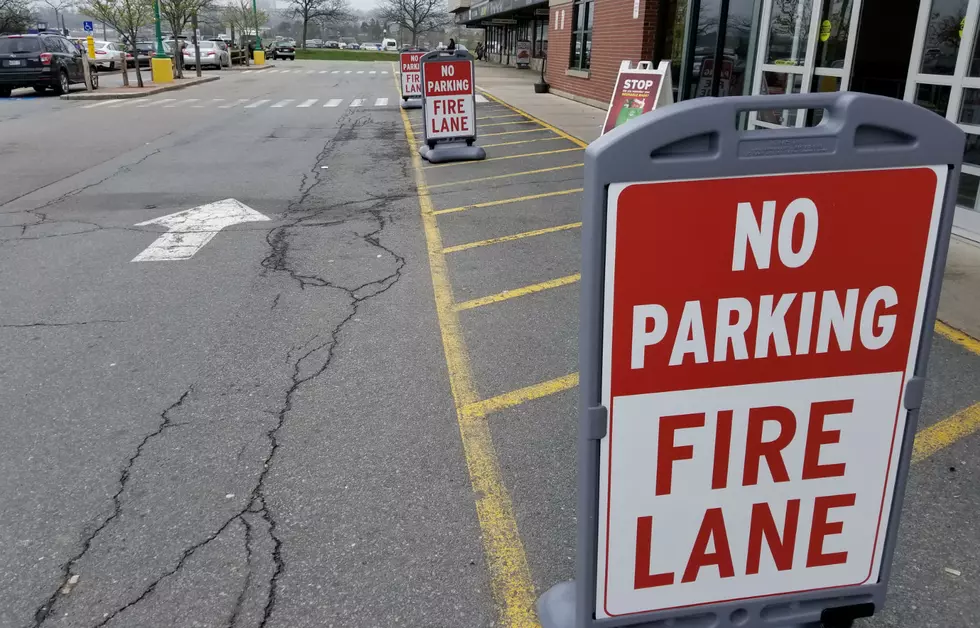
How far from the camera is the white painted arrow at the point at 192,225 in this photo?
6.96 m

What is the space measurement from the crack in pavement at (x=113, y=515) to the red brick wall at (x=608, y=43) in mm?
14226

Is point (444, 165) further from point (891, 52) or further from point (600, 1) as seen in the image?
point (600, 1)

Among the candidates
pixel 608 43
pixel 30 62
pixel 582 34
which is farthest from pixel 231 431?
pixel 30 62

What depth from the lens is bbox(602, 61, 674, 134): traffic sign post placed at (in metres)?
8.48

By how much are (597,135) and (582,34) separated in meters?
8.14

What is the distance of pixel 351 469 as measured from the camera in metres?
3.49

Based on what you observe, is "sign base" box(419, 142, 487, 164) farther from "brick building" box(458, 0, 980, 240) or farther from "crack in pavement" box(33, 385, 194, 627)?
"crack in pavement" box(33, 385, 194, 627)

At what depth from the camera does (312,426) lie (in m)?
3.89

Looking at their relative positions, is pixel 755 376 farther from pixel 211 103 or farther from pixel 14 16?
pixel 14 16

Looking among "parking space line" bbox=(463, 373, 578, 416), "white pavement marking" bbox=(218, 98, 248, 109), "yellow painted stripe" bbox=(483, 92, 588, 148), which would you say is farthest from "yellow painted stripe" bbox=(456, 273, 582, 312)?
"white pavement marking" bbox=(218, 98, 248, 109)

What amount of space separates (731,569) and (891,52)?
443 inches

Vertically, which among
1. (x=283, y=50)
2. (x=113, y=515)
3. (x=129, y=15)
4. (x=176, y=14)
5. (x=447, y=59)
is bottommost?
(x=113, y=515)

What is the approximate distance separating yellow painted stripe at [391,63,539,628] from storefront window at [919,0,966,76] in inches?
212

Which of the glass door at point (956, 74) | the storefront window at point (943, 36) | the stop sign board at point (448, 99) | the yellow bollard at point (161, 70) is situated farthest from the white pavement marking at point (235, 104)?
the storefront window at point (943, 36)
